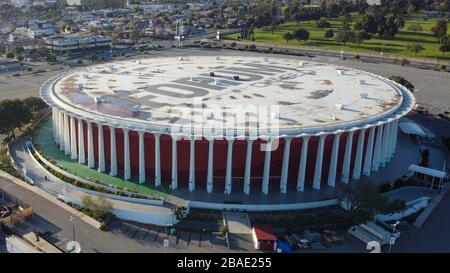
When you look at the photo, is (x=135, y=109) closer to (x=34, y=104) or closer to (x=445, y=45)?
(x=34, y=104)

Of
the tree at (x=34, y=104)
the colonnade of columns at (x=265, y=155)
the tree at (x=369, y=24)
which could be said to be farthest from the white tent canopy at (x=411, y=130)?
the tree at (x=369, y=24)

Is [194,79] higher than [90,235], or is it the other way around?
[194,79]

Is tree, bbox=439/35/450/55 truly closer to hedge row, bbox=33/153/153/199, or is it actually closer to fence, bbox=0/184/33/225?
hedge row, bbox=33/153/153/199

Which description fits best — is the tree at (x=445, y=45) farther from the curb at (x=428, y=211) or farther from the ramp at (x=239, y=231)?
the ramp at (x=239, y=231)

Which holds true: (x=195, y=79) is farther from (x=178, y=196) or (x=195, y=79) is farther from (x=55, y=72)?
(x=55, y=72)

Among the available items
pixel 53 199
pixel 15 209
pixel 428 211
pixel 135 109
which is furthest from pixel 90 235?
pixel 428 211

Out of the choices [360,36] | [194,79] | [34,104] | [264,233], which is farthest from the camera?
[360,36]

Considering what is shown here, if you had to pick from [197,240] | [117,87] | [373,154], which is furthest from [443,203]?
[117,87]
